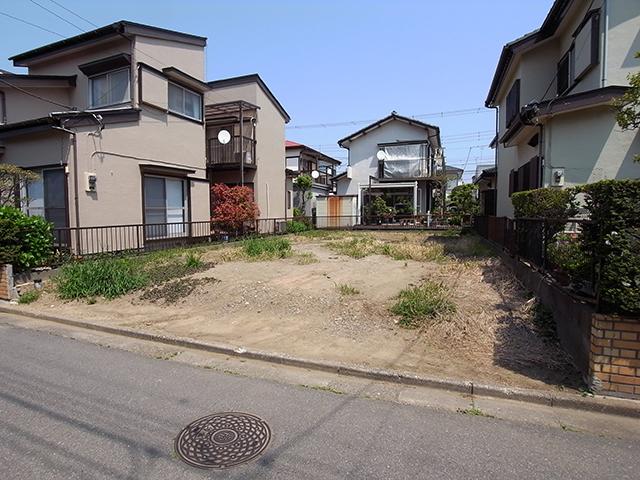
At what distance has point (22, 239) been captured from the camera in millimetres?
7555

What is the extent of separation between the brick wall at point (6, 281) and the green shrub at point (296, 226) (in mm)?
14388

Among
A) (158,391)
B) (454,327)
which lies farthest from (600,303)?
(158,391)

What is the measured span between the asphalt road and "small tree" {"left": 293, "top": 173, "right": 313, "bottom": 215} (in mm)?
21468

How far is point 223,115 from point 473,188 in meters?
16.1

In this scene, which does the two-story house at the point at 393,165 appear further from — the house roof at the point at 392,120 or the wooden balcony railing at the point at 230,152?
the wooden balcony railing at the point at 230,152

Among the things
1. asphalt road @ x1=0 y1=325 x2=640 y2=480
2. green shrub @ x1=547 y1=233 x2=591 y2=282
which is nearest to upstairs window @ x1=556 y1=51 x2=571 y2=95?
green shrub @ x1=547 y1=233 x2=591 y2=282

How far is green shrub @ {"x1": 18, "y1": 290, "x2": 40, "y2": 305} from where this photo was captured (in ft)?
23.2

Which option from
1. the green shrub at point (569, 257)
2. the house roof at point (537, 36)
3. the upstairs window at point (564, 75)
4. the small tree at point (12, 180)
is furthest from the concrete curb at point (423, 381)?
the house roof at point (537, 36)

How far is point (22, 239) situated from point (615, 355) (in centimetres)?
950

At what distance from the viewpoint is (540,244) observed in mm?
5832

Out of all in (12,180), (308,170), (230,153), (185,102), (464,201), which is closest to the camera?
(12,180)

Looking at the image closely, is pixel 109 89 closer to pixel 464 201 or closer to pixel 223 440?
pixel 223 440

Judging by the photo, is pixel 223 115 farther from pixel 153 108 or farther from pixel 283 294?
pixel 283 294

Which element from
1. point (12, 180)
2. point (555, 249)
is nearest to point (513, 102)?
point (555, 249)
